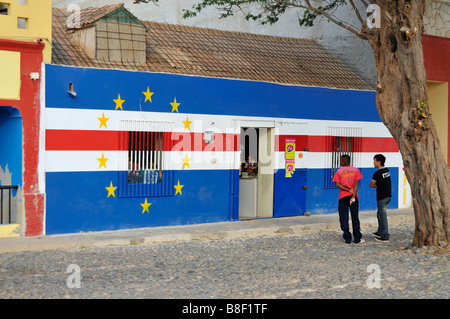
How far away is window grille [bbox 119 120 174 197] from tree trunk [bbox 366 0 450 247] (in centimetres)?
488

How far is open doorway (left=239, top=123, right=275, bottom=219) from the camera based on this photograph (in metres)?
14.7

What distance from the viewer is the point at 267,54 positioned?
16.7 meters

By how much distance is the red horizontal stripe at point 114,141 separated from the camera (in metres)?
11.6

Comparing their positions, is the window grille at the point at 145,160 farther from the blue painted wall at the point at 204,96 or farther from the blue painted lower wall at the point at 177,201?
the blue painted wall at the point at 204,96

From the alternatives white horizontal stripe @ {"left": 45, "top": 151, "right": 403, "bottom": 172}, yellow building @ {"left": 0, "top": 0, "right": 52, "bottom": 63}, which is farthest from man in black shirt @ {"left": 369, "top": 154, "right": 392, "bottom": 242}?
yellow building @ {"left": 0, "top": 0, "right": 52, "bottom": 63}

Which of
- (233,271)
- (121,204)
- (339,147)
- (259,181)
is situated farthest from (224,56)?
(233,271)

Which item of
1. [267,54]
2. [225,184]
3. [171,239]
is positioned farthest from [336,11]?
[171,239]

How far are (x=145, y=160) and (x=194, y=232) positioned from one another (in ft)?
6.32

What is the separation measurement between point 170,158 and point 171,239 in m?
2.09

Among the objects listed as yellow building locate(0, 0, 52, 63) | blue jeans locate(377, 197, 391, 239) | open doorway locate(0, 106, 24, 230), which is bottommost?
blue jeans locate(377, 197, 391, 239)

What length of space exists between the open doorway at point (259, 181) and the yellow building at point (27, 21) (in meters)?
5.18

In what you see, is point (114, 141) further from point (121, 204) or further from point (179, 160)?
point (179, 160)

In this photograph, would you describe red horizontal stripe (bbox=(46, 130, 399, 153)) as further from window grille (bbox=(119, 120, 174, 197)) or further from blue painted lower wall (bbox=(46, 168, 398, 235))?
blue painted lower wall (bbox=(46, 168, 398, 235))

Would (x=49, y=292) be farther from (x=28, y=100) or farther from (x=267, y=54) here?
(x=267, y=54)
